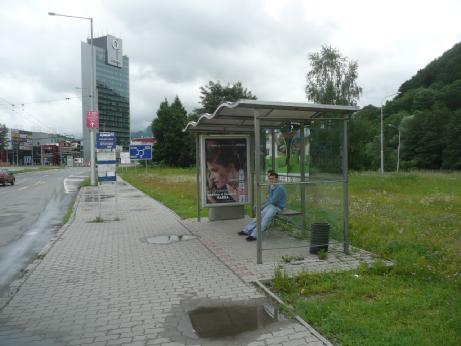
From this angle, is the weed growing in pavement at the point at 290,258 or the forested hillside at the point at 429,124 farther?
the forested hillside at the point at 429,124

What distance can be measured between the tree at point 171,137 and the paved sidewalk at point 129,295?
57.8m

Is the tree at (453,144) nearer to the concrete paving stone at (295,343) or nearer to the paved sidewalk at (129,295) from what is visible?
the paved sidewalk at (129,295)

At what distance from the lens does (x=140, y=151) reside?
25.6 m

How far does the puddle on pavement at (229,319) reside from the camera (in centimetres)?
420

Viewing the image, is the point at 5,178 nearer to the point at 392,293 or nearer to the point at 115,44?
the point at 115,44

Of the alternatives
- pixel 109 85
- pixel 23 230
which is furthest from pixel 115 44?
pixel 23 230

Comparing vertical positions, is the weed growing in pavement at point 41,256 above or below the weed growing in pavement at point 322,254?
below

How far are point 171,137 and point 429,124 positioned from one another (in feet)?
134

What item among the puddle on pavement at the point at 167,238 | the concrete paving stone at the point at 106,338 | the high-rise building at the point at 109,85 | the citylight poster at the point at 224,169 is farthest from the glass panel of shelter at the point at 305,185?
the high-rise building at the point at 109,85

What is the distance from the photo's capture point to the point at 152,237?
9.48 meters

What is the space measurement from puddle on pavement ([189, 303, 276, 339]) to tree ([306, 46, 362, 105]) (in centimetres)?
3476

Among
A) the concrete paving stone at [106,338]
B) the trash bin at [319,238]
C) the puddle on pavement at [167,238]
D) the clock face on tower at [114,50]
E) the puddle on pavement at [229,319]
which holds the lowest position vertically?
the puddle on pavement at [167,238]

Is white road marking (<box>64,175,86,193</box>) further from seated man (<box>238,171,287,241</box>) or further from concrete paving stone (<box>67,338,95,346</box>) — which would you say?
concrete paving stone (<box>67,338,95,346</box>)

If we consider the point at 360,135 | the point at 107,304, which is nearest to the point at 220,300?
the point at 107,304
